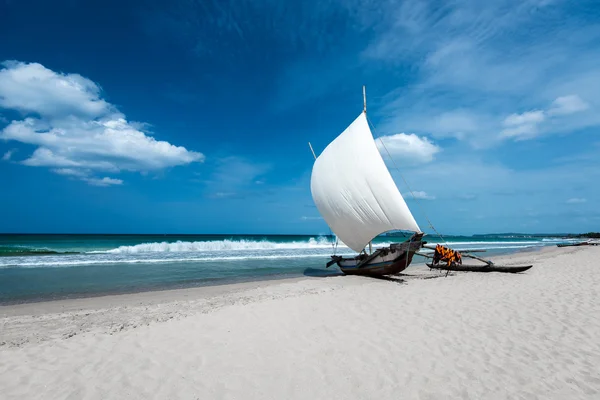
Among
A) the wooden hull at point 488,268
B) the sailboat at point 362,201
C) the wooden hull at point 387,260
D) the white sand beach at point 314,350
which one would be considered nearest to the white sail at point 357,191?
the sailboat at point 362,201

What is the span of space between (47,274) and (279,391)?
1642cm

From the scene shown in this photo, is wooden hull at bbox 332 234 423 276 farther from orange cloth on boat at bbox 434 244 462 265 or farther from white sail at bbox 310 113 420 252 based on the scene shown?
orange cloth on boat at bbox 434 244 462 265

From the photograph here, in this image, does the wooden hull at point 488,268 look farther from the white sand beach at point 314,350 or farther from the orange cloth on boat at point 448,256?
the white sand beach at point 314,350

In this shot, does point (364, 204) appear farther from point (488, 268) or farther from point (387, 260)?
point (488, 268)

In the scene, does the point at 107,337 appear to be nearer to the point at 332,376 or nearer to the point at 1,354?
the point at 1,354

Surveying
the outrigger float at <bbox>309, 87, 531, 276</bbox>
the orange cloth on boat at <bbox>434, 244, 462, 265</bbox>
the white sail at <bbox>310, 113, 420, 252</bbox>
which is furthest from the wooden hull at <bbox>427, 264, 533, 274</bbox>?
the white sail at <bbox>310, 113, 420, 252</bbox>

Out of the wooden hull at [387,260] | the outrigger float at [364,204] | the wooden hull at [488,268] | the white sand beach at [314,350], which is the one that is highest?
the outrigger float at [364,204]

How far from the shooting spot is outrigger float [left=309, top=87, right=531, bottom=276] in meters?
12.6

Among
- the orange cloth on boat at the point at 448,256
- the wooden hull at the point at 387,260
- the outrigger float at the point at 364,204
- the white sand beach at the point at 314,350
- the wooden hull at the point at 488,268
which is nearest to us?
the white sand beach at the point at 314,350

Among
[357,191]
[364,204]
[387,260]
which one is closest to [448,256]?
[387,260]

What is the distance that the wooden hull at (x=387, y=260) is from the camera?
12453 mm

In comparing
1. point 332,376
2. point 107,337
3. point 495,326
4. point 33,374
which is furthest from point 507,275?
point 33,374

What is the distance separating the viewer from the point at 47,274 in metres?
15.2

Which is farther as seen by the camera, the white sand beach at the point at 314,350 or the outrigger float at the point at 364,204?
the outrigger float at the point at 364,204
